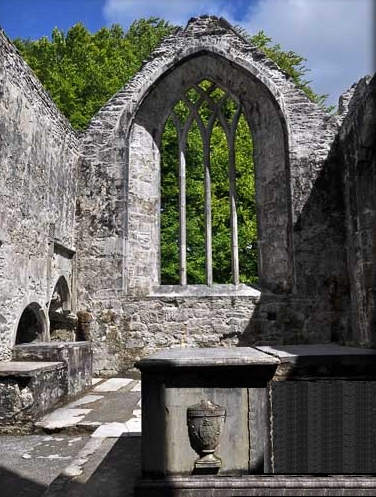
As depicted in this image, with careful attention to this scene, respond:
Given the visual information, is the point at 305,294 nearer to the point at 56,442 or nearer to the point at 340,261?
the point at 340,261

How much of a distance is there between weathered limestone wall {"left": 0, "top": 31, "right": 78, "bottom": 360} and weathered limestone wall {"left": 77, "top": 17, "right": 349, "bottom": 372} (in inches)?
24.8

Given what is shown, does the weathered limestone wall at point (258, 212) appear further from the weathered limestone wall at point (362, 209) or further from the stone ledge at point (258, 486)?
the stone ledge at point (258, 486)

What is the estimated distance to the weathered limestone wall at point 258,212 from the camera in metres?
7.66

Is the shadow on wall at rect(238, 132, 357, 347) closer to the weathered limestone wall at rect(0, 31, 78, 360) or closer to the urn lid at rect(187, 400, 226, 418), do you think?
the weathered limestone wall at rect(0, 31, 78, 360)

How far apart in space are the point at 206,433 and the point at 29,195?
4.52m

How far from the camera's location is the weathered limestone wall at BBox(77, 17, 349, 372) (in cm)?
766

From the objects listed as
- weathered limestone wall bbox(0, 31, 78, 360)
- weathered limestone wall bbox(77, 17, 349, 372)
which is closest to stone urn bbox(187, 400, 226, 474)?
weathered limestone wall bbox(0, 31, 78, 360)

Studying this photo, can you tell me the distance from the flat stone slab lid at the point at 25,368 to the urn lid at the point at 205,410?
240 centimetres

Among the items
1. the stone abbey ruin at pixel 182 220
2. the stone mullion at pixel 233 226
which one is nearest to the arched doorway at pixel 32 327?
the stone abbey ruin at pixel 182 220

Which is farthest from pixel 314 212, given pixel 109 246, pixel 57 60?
pixel 57 60

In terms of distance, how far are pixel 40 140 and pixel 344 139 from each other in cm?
452

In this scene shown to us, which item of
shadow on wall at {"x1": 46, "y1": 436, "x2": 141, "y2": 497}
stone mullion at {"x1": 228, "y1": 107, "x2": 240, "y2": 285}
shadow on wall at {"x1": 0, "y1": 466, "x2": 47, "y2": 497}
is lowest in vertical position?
shadow on wall at {"x1": 0, "y1": 466, "x2": 47, "y2": 497}

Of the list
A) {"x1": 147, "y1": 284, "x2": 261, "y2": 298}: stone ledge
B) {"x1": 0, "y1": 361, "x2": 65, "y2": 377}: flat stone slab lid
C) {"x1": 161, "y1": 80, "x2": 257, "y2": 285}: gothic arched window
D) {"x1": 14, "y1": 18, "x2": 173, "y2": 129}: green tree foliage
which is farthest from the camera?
{"x1": 14, "y1": 18, "x2": 173, "y2": 129}: green tree foliage

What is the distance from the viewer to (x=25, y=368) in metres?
4.61
